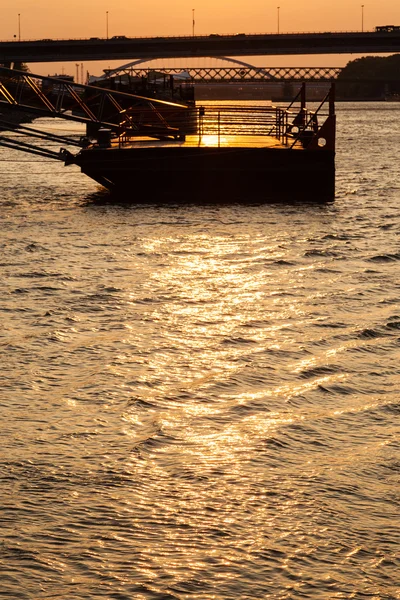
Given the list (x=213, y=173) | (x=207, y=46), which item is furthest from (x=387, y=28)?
(x=213, y=173)

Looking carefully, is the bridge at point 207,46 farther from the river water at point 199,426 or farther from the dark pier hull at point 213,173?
the river water at point 199,426

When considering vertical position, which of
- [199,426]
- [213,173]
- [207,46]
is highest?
[207,46]

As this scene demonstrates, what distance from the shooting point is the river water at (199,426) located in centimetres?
850

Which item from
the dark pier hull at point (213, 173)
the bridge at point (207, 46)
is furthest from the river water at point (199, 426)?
the bridge at point (207, 46)

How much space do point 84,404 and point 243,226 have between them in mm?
16598

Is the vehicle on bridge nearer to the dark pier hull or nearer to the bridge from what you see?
the bridge

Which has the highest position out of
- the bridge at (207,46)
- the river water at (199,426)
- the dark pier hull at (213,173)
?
the bridge at (207,46)

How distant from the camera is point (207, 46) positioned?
540 ft

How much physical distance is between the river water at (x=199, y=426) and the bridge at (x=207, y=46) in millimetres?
143287

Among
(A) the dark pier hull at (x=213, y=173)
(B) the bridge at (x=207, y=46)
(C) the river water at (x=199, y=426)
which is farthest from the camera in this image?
(B) the bridge at (x=207, y=46)

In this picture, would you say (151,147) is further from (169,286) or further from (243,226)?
(169,286)

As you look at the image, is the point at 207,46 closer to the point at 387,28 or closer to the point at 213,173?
the point at 387,28

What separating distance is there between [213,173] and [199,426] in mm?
22489

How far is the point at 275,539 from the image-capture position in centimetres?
891
